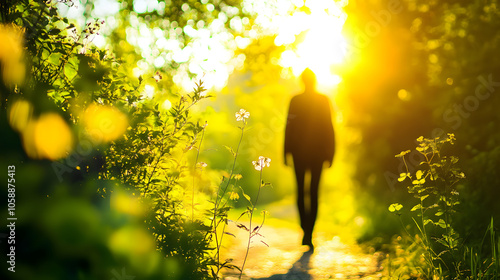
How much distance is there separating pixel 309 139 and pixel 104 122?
3.59 m

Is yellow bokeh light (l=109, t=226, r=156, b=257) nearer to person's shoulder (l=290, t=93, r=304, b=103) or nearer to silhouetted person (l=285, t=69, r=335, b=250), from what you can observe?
silhouetted person (l=285, t=69, r=335, b=250)

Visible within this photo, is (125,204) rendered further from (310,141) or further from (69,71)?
(310,141)

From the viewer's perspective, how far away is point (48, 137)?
9.55 feet

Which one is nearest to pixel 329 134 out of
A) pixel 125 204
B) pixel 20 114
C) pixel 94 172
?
pixel 125 204

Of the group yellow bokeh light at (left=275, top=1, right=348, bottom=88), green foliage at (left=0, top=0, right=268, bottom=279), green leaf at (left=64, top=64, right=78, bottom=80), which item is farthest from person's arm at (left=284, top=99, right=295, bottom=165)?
green leaf at (left=64, top=64, right=78, bottom=80)

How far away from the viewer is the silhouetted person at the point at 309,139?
6242 mm

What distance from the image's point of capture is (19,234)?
2.71 metres

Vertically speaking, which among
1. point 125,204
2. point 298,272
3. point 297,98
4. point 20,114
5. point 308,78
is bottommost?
point 298,272

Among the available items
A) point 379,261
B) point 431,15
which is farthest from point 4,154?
point 431,15

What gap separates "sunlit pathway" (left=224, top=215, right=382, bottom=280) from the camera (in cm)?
446

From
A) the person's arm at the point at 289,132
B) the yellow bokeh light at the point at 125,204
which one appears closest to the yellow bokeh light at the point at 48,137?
the yellow bokeh light at the point at 125,204

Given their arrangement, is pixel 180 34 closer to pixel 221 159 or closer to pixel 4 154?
pixel 4 154

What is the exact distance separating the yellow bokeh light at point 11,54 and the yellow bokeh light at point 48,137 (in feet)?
1.16

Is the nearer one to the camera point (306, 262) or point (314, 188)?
point (306, 262)
